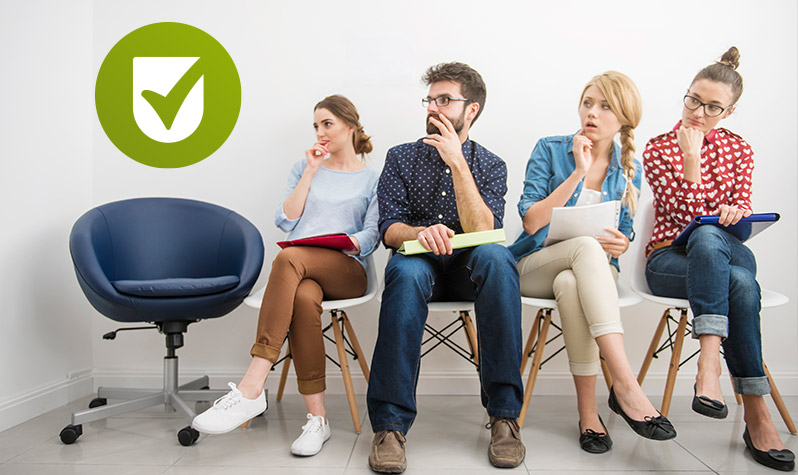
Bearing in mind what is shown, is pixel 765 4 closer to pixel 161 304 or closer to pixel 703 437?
pixel 703 437

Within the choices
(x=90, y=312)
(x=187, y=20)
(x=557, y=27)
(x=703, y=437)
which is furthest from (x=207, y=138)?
(x=703, y=437)

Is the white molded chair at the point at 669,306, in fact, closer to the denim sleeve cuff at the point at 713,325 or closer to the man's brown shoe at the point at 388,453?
the denim sleeve cuff at the point at 713,325

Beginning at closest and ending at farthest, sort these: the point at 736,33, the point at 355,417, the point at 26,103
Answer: the point at 355,417 < the point at 26,103 < the point at 736,33

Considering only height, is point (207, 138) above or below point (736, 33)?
below

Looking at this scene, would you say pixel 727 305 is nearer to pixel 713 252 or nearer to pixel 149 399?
pixel 713 252

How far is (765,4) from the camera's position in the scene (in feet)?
8.29

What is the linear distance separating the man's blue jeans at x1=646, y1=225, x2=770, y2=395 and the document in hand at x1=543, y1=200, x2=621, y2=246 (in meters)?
0.27

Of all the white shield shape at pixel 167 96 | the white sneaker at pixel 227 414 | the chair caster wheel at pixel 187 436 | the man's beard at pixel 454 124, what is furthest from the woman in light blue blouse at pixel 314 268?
the white shield shape at pixel 167 96

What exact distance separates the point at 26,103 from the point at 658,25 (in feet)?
8.66

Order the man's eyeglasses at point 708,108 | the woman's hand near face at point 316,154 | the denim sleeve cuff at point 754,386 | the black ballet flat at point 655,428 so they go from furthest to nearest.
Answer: the woman's hand near face at point 316,154, the man's eyeglasses at point 708,108, the denim sleeve cuff at point 754,386, the black ballet flat at point 655,428

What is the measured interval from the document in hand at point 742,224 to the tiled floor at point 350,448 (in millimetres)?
660

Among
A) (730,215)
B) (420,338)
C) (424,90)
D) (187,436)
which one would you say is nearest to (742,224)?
(730,215)

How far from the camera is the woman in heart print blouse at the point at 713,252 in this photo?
1644mm

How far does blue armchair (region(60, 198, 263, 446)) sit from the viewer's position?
6.33 ft
